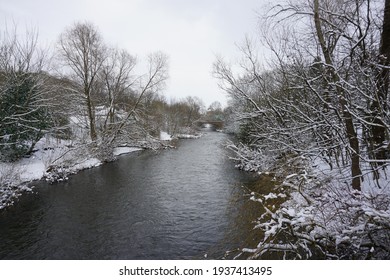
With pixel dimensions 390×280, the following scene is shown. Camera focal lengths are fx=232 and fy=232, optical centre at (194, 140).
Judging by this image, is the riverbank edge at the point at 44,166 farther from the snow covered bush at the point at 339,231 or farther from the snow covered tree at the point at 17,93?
the snow covered bush at the point at 339,231

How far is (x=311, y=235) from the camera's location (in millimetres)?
3369

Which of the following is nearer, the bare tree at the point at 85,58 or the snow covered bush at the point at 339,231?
the snow covered bush at the point at 339,231

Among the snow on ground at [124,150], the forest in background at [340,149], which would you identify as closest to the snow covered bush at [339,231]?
the forest in background at [340,149]

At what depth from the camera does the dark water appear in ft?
17.1

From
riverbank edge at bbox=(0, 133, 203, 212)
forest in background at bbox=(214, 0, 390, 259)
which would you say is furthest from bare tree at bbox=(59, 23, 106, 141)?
forest in background at bbox=(214, 0, 390, 259)

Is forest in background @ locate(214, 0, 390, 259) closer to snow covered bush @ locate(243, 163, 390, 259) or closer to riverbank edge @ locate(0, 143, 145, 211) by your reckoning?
snow covered bush @ locate(243, 163, 390, 259)

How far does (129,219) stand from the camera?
674cm

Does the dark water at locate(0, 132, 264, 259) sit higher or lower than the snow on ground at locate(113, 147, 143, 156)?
lower

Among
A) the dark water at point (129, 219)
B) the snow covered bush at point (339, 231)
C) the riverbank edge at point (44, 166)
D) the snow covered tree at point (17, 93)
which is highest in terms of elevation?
the snow covered tree at point (17, 93)

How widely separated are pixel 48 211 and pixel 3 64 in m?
7.39

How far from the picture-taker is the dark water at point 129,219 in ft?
17.1

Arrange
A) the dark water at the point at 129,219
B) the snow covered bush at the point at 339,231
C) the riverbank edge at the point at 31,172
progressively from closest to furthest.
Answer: the snow covered bush at the point at 339,231, the dark water at the point at 129,219, the riverbank edge at the point at 31,172

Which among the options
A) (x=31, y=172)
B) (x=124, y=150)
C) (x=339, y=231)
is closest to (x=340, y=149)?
(x=339, y=231)
